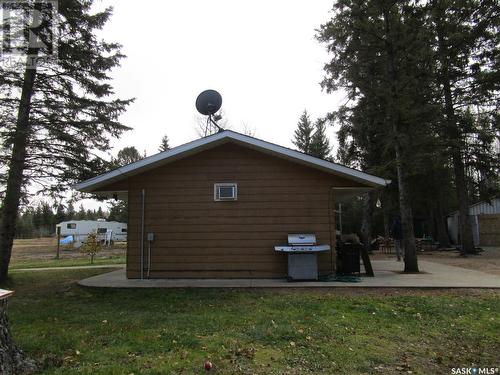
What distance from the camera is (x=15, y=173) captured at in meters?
9.99

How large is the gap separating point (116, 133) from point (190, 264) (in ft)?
13.9

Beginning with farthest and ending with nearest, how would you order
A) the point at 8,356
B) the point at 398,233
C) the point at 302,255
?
the point at 398,233 < the point at 302,255 < the point at 8,356

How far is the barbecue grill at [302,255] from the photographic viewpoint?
9516 millimetres

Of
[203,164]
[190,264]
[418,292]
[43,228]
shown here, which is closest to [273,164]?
A: [203,164]

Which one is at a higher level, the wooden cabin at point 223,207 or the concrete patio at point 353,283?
the wooden cabin at point 223,207

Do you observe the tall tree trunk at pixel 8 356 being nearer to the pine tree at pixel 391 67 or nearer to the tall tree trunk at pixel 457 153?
the pine tree at pixel 391 67

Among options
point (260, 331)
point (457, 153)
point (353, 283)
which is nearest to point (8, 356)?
point (260, 331)

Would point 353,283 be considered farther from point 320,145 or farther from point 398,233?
point 320,145

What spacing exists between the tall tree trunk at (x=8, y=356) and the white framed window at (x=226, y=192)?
6.54 m

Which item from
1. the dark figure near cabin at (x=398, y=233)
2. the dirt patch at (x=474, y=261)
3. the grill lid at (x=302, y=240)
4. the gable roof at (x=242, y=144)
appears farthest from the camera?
the dark figure near cabin at (x=398, y=233)

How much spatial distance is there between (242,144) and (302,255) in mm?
3087

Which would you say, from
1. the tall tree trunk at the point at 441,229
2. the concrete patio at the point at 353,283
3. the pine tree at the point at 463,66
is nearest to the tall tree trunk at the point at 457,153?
the pine tree at the point at 463,66

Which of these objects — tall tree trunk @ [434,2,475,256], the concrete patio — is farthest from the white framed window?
tall tree trunk @ [434,2,475,256]

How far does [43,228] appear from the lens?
81062 millimetres
